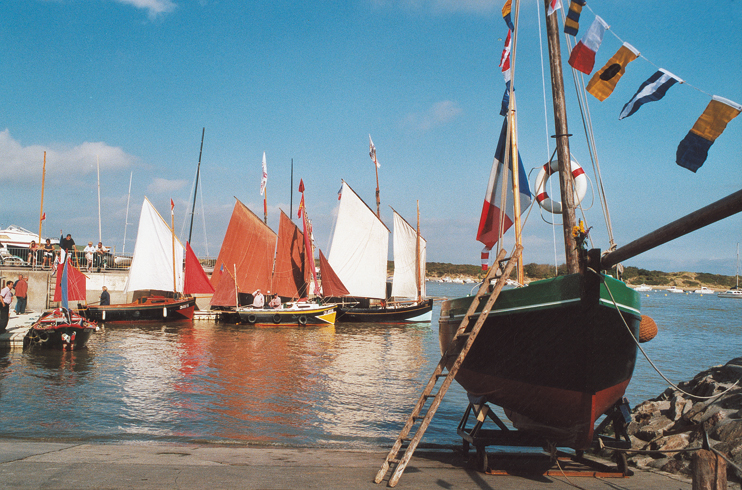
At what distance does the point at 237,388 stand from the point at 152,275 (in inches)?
969

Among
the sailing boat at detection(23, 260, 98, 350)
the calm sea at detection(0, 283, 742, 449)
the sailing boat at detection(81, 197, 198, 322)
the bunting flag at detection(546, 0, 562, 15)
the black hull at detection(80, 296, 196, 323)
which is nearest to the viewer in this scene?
the bunting flag at detection(546, 0, 562, 15)

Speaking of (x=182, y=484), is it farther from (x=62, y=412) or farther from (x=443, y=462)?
(x=62, y=412)

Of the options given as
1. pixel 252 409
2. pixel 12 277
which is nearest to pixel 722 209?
pixel 252 409

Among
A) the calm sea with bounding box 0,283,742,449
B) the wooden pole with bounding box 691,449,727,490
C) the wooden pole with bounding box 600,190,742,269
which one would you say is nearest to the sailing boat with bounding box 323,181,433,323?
the calm sea with bounding box 0,283,742,449

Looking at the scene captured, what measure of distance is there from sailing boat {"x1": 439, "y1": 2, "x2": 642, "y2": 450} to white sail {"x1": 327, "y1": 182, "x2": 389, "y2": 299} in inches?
1273

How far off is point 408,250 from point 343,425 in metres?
32.4

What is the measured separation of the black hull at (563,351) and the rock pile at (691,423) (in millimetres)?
1026

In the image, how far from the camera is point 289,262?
3912cm

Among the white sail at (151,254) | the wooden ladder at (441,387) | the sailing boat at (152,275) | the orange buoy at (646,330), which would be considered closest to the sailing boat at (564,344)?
the wooden ladder at (441,387)

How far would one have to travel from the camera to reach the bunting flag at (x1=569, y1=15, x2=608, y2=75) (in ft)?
23.9

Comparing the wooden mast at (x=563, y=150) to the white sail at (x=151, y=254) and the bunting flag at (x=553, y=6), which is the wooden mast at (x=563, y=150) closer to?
the bunting flag at (x=553, y=6)

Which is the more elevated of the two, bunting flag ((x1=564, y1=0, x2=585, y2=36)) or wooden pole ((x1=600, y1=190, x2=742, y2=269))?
bunting flag ((x1=564, y1=0, x2=585, y2=36))

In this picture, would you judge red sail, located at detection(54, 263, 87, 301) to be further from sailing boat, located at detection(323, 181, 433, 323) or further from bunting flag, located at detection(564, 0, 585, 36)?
bunting flag, located at detection(564, 0, 585, 36)

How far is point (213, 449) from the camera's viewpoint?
289 inches
